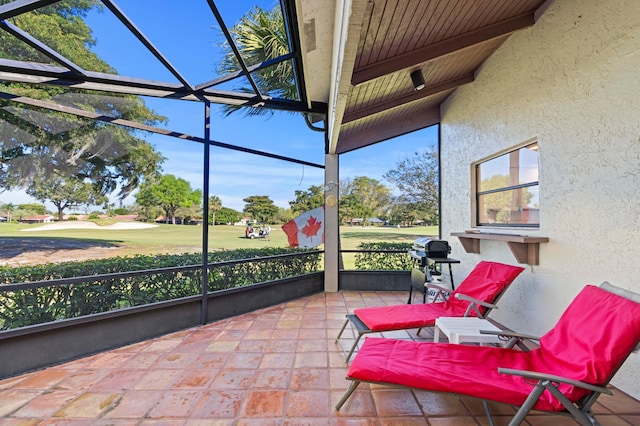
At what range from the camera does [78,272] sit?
3.04m

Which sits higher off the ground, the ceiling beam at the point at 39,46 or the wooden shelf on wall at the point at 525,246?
the ceiling beam at the point at 39,46

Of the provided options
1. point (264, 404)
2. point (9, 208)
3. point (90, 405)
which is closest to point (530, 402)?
point (264, 404)

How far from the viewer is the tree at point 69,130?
2611mm

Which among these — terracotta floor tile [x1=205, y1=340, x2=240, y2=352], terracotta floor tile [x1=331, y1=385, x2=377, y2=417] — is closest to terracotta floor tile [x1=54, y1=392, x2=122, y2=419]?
terracotta floor tile [x1=205, y1=340, x2=240, y2=352]

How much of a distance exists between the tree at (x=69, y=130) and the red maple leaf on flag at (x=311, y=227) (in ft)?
8.49

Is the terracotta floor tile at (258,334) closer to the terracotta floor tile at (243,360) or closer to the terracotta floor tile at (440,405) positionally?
the terracotta floor tile at (243,360)

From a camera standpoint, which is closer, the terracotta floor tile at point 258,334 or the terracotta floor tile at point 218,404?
the terracotta floor tile at point 218,404

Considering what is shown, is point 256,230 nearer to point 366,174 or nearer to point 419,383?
point 366,174

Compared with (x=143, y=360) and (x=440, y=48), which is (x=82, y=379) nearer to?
(x=143, y=360)

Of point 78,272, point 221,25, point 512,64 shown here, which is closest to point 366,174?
point 512,64

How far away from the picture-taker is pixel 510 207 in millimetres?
3811

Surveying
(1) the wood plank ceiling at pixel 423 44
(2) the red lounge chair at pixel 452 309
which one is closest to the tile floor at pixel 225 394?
(2) the red lounge chair at pixel 452 309

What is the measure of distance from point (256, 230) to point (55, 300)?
2579 millimetres

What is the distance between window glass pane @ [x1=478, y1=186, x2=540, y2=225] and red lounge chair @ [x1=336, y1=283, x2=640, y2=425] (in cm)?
143
